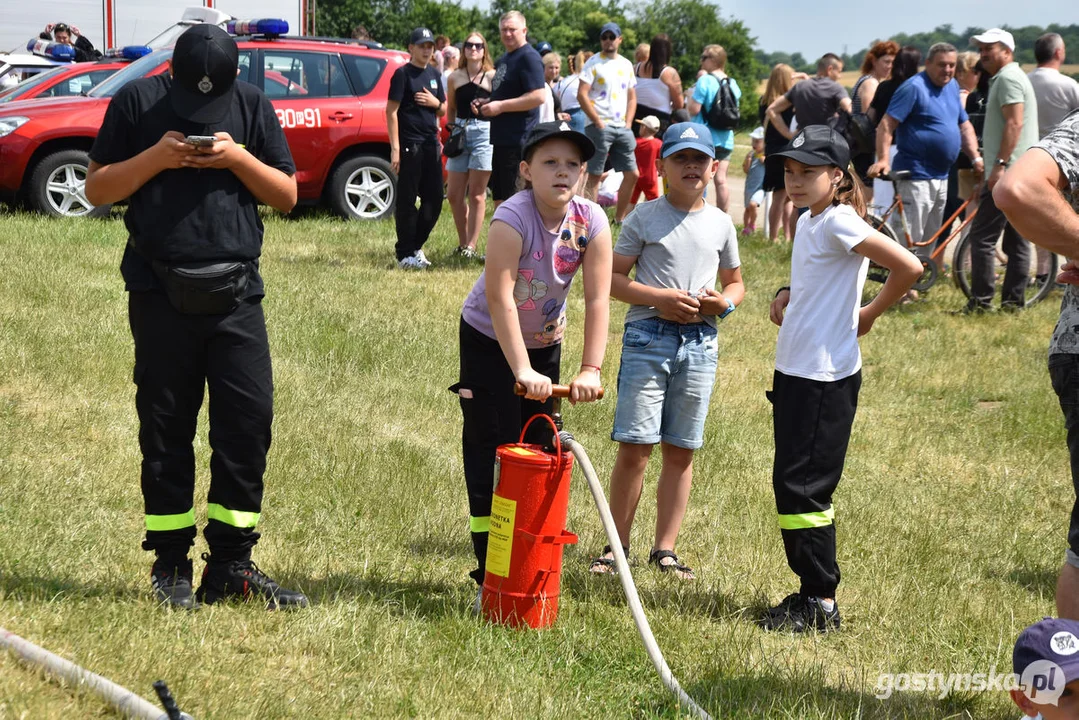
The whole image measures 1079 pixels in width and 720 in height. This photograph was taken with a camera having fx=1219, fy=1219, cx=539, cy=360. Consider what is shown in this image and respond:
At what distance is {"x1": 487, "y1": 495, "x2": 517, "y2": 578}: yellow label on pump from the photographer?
159 inches

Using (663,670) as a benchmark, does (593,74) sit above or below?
above

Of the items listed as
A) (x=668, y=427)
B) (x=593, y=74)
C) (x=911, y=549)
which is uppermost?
(x=593, y=74)

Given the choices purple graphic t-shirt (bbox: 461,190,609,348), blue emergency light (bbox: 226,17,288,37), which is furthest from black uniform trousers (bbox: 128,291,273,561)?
blue emergency light (bbox: 226,17,288,37)

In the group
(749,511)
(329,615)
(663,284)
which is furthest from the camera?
(749,511)

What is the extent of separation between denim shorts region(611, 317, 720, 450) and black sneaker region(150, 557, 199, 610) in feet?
5.31

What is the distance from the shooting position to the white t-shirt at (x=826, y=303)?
4.19 metres

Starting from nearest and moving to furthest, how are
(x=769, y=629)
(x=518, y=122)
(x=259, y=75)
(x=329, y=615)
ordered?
(x=329, y=615), (x=769, y=629), (x=518, y=122), (x=259, y=75)

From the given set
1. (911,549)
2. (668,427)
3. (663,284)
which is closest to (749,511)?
(911,549)

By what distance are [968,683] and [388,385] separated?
13.8 feet

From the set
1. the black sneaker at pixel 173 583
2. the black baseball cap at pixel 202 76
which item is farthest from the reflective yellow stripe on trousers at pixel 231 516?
the black baseball cap at pixel 202 76

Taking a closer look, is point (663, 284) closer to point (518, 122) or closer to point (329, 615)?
point (329, 615)

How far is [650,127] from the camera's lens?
520 inches

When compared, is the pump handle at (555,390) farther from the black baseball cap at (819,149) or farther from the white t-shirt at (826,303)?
the black baseball cap at (819,149)

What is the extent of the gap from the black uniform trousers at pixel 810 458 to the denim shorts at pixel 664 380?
18.3 inches
